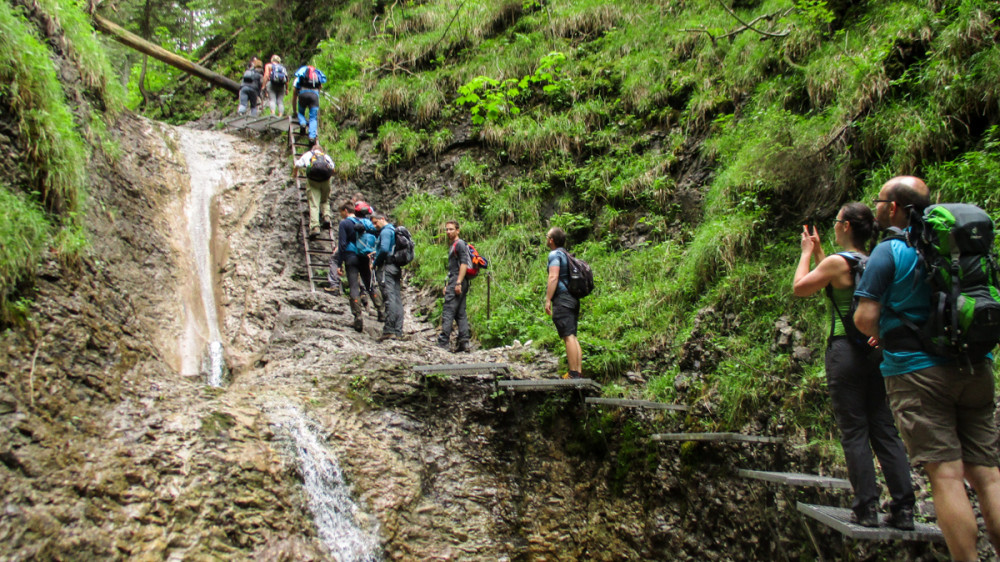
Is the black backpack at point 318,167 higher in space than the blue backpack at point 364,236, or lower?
higher

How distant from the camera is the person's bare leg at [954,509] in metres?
2.86

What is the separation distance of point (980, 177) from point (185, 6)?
77.4 ft

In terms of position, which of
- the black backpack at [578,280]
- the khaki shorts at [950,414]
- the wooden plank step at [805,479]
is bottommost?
the wooden plank step at [805,479]

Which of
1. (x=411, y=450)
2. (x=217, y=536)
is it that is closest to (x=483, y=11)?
(x=411, y=450)

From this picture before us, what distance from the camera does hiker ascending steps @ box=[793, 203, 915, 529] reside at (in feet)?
11.6

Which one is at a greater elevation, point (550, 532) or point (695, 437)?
point (695, 437)

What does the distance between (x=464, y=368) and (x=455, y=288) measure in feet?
5.86

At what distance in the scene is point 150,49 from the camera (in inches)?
552

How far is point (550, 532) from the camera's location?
648 centimetres

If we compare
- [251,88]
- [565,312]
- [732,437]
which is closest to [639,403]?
[732,437]

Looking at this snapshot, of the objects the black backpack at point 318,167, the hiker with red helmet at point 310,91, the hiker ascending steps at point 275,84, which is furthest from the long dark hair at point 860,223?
the hiker ascending steps at point 275,84

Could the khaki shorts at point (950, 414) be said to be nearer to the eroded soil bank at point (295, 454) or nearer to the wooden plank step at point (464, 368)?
the eroded soil bank at point (295, 454)

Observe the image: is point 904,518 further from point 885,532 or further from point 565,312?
point 565,312

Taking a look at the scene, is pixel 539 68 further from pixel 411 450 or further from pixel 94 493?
pixel 94 493
